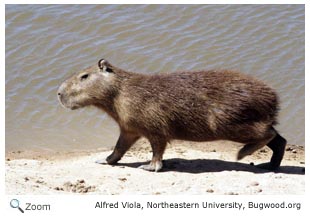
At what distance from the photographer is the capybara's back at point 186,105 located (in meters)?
7.55

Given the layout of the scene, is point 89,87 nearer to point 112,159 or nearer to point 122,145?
point 122,145

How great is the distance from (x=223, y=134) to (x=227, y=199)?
122cm

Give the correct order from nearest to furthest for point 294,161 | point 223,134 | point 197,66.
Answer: point 223,134, point 294,161, point 197,66

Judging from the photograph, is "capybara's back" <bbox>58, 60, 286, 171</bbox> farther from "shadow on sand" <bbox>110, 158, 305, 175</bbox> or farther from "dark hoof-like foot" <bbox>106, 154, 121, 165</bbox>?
"dark hoof-like foot" <bbox>106, 154, 121, 165</bbox>

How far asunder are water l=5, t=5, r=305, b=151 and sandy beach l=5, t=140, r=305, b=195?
0.97 meters

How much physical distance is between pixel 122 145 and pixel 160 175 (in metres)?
0.83

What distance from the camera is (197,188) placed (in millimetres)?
6938

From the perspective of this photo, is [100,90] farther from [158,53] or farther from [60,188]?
[158,53]

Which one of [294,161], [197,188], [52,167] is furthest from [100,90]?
[294,161]

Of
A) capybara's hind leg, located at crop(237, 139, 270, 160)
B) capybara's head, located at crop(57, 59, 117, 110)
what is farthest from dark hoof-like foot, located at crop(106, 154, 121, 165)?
capybara's hind leg, located at crop(237, 139, 270, 160)

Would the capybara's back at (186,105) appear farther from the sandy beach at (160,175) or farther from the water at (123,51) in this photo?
the water at (123,51)

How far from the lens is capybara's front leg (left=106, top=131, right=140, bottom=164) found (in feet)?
26.5

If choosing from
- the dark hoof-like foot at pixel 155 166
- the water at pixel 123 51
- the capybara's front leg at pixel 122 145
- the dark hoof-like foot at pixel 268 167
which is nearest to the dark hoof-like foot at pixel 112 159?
the capybara's front leg at pixel 122 145

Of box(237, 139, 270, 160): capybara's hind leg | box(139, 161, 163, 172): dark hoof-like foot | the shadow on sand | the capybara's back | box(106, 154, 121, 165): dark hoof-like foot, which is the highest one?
the capybara's back
